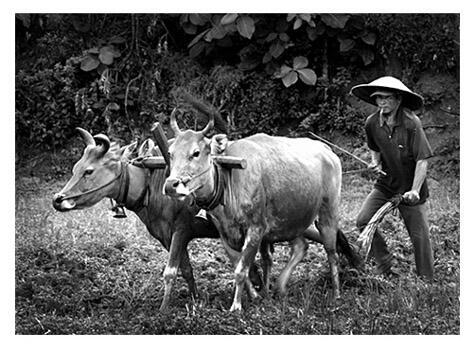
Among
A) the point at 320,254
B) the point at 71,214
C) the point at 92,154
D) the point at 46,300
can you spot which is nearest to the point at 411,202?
the point at 320,254

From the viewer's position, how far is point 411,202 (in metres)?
9.02

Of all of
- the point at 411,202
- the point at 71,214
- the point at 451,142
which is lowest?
the point at 71,214

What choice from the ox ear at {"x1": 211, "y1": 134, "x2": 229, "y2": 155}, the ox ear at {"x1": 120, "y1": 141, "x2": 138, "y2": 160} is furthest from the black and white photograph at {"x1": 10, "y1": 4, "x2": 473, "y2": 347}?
the ox ear at {"x1": 120, "y1": 141, "x2": 138, "y2": 160}

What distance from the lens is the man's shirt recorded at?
911 centimetres

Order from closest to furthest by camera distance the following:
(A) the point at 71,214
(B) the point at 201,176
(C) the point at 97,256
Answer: (B) the point at 201,176, (C) the point at 97,256, (A) the point at 71,214

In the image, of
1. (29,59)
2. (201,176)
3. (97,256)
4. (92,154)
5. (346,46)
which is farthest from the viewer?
(29,59)

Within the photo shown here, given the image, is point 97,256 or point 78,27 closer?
point 97,256

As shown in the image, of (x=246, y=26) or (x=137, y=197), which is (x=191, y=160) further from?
(x=246, y=26)

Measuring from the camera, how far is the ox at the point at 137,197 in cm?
861

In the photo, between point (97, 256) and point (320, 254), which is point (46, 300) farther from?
point (320, 254)

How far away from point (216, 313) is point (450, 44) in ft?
25.7

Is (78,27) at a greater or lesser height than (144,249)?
greater

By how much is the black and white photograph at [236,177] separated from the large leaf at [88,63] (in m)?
0.02

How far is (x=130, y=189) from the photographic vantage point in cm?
891
